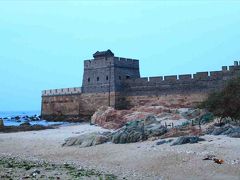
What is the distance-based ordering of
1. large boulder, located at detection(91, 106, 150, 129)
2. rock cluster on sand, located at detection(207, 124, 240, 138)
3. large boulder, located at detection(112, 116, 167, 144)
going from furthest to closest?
large boulder, located at detection(91, 106, 150, 129), large boulder, located at detection(112, 116, 167, 144), rock cluster on sand, located at detection(207, 124, 240, 138)

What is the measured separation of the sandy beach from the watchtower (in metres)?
17.3

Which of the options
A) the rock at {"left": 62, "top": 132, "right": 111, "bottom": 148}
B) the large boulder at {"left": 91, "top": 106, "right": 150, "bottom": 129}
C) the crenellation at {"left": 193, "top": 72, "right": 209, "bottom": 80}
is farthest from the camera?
the crenellation at {"left": 193, "top": 72, "right": 209, "bottom": 80}

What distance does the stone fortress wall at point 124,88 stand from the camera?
98.2ft

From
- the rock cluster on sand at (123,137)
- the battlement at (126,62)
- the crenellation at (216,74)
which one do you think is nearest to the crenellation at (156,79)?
the battlement at (126,62)

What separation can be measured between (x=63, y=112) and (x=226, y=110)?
24318 millimetres

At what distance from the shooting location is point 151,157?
40.4 feet

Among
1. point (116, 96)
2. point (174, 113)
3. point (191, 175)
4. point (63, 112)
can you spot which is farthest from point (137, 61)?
point (191, 175)

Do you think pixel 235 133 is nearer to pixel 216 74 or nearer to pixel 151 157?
pixel 151 157

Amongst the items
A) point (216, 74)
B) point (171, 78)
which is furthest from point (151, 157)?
point (171, 78)

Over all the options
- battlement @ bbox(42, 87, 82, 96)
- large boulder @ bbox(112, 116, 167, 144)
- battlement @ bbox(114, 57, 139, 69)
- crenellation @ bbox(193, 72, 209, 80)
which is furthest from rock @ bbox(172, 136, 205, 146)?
battlement @ bbox(42, 87, 82, 96)

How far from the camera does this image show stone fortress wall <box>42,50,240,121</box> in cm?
2994

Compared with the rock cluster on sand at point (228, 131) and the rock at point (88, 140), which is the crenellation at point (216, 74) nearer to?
the rock cluster on sand at point (228, 131)

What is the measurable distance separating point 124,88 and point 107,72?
2026 mm

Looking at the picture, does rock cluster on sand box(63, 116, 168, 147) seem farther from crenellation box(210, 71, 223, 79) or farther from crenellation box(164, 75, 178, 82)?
crenellation box(164, 75, 178, 82)
